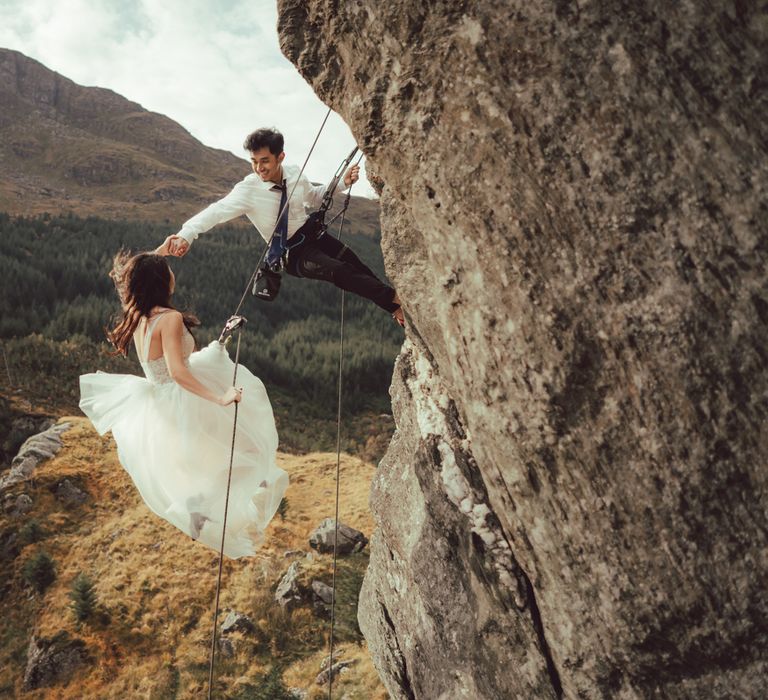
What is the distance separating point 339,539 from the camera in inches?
479

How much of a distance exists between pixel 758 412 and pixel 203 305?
47.4m

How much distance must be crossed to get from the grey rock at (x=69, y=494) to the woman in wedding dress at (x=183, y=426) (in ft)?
37.2

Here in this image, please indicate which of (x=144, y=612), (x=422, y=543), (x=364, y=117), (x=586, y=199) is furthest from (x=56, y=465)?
(x=586, y=199)

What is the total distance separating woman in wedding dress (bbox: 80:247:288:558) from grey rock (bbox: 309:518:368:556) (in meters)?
7.95

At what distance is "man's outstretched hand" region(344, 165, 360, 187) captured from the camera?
4.93 metres

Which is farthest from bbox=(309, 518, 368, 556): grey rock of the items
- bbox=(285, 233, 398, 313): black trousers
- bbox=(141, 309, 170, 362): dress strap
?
bbox=(141, 309, 170, 362): dress strap

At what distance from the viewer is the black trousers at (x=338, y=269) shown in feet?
Result: 15.3

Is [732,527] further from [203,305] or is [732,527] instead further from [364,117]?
[203,305]

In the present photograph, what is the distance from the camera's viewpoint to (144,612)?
1105 cm

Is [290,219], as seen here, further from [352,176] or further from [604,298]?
[604,298]

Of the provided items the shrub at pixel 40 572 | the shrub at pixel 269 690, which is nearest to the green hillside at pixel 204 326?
the shrub at pixel 40 572

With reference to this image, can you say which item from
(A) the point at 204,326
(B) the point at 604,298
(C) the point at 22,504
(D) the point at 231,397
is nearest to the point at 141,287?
(D) the point at 231,397

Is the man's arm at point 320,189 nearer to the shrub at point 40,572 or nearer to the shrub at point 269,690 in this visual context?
the shrub at point 269,690

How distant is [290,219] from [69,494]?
12747mm
